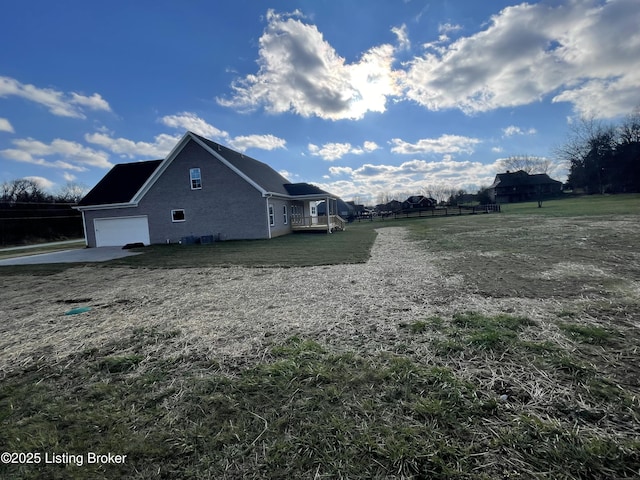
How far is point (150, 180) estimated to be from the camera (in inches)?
814

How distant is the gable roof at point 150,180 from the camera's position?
66.2ft

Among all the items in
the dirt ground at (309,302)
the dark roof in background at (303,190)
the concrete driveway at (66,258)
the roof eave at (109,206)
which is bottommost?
the dirt ground at (309,302)

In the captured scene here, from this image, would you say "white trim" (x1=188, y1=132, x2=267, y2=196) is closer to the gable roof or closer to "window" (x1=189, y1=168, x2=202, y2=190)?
the gable roof

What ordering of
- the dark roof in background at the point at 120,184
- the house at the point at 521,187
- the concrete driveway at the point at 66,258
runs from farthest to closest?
the house at the point at 521,187
the dark roof in background at the point at 120,184
the concrete driveway at the point at 66,258

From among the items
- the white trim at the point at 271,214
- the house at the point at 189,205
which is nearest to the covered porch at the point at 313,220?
the house at the point at 189,205

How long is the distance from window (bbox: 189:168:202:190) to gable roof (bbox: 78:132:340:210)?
5.31 ft

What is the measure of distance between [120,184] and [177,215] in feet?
21.6

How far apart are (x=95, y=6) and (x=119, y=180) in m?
15.2

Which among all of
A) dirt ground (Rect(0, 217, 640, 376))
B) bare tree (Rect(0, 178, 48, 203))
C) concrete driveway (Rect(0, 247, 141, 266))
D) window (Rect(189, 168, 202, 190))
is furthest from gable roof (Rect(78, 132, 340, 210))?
bare tree (Rect(0, 178, 48, 203))

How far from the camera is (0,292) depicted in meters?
8.16

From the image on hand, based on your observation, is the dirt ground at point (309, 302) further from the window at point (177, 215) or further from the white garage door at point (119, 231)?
the white garage door at point (119, 231)

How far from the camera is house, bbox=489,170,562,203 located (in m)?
68.2

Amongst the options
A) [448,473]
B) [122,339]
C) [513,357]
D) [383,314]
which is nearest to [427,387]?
[448,473]

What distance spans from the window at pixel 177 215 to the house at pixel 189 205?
0.06m
